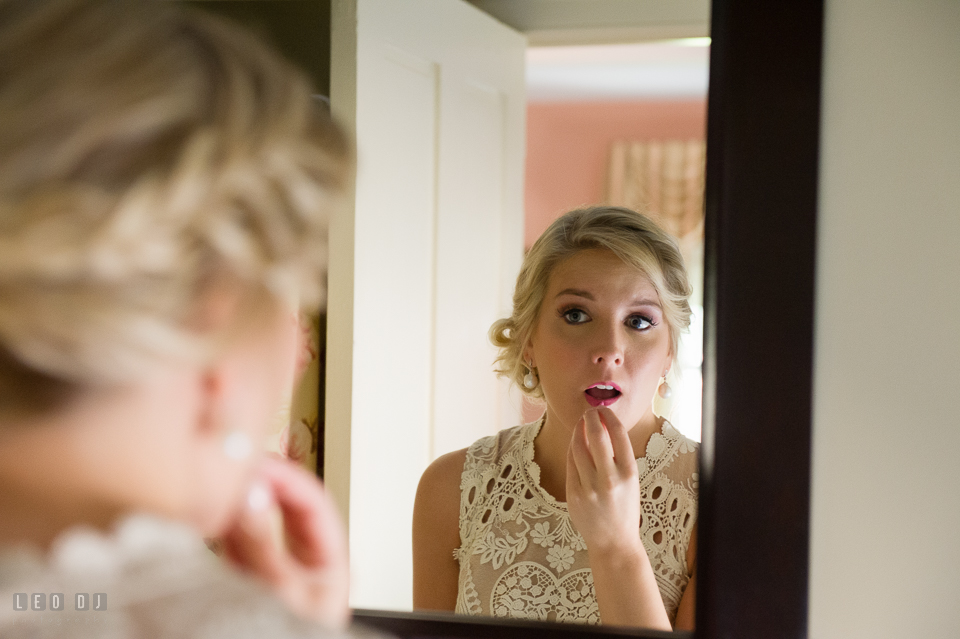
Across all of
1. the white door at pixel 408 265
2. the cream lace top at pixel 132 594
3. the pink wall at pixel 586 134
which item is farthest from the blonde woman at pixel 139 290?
the pink wall at pixel 586 134

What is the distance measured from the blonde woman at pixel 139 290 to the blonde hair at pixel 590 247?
32 cm

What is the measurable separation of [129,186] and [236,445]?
0.11 metres

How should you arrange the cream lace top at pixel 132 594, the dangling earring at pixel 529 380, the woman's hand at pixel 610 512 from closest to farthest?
the cream lace top at pixel 132 594
the woman's hand at pixel 610 512
the dangling earring at pixel 529 380

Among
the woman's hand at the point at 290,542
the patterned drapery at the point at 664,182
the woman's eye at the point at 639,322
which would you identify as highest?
the patterned drapery at the point at 664,182

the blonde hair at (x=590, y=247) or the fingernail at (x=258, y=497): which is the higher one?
the blonde hair at (x=590, y=247)

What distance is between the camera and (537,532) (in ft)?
1.81

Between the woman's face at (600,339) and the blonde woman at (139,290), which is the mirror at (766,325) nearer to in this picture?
the woman's face at (600,339)

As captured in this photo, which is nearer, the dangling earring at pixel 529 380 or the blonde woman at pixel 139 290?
the blonde woman at pixel 139 290

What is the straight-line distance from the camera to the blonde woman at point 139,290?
24cm

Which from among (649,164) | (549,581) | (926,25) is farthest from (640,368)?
(649,164)

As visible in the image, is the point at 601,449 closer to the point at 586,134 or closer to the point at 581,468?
the point at 581,468

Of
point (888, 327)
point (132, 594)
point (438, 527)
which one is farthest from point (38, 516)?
point (888, 327)

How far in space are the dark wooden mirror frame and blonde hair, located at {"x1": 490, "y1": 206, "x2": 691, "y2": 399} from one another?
0.08 meters

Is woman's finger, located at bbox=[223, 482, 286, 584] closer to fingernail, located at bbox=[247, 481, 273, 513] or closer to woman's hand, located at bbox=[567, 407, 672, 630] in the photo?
fingernail, located at bbox=[247, 481, 273, 513]
